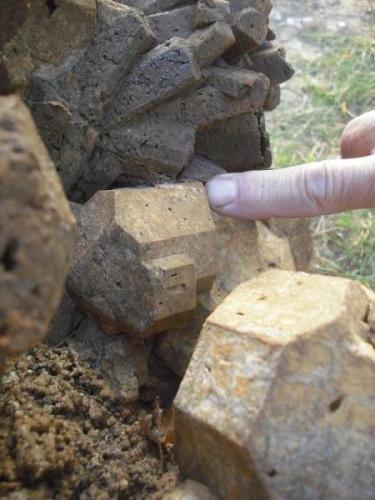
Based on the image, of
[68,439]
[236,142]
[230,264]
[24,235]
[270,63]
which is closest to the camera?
[24,235]

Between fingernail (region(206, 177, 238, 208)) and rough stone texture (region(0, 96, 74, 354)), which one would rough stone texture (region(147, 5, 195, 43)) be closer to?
fingernail (region(206, 177, 238, 208))

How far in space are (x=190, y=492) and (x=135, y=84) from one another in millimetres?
879

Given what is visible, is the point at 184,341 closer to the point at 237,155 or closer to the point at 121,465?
the point at 121,465

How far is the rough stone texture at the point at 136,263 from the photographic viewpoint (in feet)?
3.74

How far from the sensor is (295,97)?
3.50m

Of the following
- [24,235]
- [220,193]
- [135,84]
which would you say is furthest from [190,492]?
[135,84]

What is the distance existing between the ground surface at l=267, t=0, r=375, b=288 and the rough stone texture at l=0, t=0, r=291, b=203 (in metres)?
1.47

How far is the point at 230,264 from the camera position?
1.41m

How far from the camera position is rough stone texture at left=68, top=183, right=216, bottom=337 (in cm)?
114

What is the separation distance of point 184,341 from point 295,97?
2.58 meters

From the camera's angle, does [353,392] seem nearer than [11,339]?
No

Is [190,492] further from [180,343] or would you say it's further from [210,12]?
[210,12]

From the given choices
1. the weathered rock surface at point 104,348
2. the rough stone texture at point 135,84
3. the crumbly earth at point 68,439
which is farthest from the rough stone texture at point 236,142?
the crumbly earth at point 68,439

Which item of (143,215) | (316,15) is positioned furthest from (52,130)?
(316,15)
